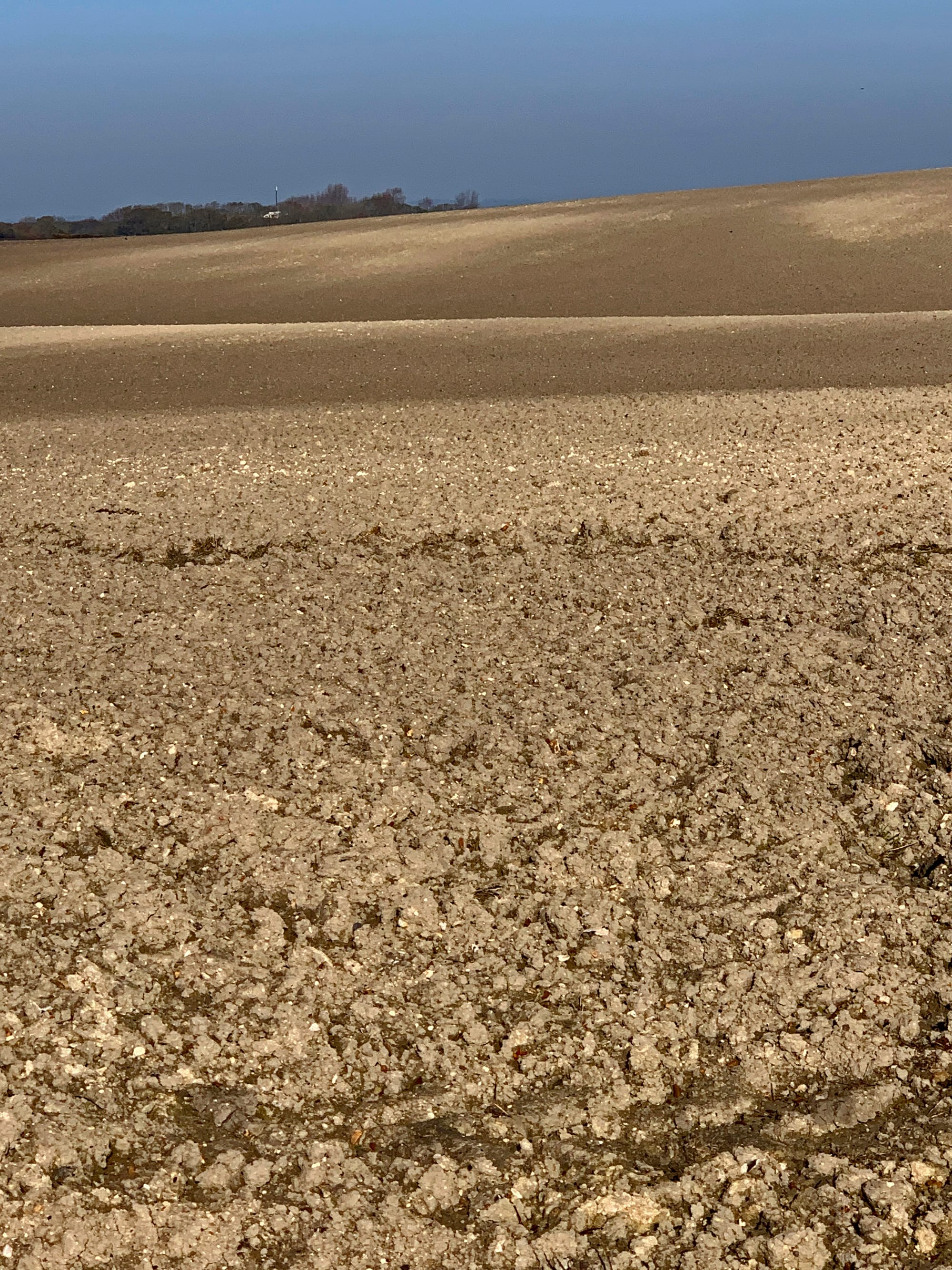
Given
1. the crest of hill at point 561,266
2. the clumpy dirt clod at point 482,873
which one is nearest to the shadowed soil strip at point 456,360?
the clumpy dirt clod at point 482,873

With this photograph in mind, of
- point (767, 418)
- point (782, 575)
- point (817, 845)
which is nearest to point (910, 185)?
point (767, 418)

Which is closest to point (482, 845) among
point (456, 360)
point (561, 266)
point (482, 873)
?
point (482, 873)

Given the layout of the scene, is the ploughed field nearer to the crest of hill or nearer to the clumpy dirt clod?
the clumpy dirt clod

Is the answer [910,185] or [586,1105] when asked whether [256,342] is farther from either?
[910,185]

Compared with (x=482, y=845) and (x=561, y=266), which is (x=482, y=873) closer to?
(x=482, y=845)

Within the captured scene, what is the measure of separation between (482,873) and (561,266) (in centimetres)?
2065

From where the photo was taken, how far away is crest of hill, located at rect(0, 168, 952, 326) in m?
19.5

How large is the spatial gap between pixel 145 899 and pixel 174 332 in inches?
442

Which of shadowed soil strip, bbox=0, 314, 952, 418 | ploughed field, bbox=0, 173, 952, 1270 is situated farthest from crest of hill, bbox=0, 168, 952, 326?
ploughed field, bbox=0, 173, 952, 1270

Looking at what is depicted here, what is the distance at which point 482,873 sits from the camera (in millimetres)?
4062

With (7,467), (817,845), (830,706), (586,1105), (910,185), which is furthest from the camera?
(910,185)

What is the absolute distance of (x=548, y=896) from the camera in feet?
13.0

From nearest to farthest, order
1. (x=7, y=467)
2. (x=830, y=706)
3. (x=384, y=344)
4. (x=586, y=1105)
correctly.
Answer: (x=586, y=1105)
(x=830, y=706)
(x=7, y=467)
(x=384, y=344)

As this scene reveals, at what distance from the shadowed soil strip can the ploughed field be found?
2301 mm
